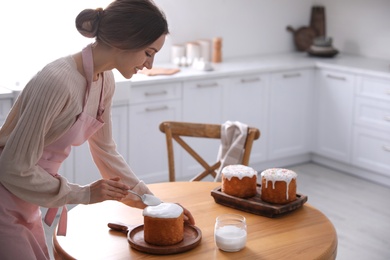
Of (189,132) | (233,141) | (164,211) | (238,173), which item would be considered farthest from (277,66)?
(164,211)

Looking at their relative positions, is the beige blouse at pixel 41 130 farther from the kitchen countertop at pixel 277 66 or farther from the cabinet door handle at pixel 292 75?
the cabinet door handle at pixel 292 75

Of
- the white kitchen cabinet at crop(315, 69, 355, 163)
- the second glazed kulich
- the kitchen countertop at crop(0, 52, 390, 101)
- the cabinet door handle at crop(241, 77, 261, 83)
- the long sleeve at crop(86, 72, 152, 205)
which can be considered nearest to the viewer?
the long sleeve at crop(86, 72, 152, 205)

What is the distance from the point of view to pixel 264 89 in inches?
193

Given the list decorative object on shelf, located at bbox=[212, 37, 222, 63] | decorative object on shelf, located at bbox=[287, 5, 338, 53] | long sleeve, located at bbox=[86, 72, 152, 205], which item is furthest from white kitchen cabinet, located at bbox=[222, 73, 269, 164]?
long sleeve, located at bbox=[86, 72, 152, 205]

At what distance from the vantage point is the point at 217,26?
5250 mm

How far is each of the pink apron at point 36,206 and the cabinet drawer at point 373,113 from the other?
3148mm

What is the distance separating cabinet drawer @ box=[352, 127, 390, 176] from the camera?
4758 millimetres

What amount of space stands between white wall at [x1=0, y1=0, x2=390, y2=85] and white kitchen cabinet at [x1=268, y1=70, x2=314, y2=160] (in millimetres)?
587

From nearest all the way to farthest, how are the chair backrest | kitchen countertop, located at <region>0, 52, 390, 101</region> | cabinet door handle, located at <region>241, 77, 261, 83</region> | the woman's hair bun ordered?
the woman's hair bun, the chair backrest, kitchen countertop, located at <region>0, 52, 390, 101</region>, cabinet door handle, located at <region>241, 77, 261, 83</region>

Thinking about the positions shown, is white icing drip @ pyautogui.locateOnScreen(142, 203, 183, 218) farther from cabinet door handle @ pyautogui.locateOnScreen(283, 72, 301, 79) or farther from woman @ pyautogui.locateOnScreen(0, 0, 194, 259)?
cabinet door handle @ pyautogui.locateOnScreen(283, 72, 301, 79)

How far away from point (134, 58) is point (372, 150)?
3.36 m

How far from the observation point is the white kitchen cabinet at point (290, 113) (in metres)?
5.01

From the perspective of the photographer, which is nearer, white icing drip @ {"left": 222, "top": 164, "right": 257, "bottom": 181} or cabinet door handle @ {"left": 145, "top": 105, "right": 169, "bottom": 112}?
white icing drip @ {"left": 222, "top": 164, "right": 257, "bottom": 181}

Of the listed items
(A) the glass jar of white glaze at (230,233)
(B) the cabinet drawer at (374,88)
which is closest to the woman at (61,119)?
(A) the glass jar of white glaze at (230,233)
